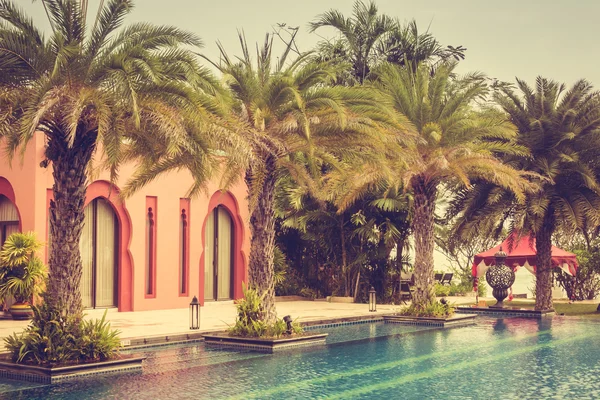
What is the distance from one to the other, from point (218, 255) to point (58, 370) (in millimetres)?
15405

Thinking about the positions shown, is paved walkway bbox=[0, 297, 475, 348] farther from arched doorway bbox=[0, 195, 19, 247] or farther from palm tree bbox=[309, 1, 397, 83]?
palm tree bbox=[309, 1, 397, 83]

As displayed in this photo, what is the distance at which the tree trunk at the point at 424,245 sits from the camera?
70.2ft

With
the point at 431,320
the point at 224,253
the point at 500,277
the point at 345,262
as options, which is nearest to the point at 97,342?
the point at 431,320

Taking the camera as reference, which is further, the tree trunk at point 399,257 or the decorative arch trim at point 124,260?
the tree trunk at point 399,257

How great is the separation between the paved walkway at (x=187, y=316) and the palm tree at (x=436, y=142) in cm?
286

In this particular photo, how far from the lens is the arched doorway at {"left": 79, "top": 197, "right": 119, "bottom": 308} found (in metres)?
22.1

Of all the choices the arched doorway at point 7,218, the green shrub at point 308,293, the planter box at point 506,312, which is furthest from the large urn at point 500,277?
the arched doorway at point 7,218

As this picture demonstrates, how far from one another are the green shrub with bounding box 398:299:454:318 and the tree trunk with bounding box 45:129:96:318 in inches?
442

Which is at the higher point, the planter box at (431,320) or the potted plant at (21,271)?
the potted plant at (21,271)

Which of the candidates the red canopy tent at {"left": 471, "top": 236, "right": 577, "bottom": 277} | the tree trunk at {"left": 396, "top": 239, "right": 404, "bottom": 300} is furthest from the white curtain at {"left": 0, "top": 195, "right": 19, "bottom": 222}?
the red canopy tent at {"left": 471, "top": 236, "right": 577, "bottom": 277}

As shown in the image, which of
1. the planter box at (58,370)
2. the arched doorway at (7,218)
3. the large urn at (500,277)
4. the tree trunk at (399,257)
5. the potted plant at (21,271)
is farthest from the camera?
the tree trunk at (399,257)

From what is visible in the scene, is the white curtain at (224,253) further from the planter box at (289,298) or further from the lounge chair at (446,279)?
the lounge chair at (446,279)

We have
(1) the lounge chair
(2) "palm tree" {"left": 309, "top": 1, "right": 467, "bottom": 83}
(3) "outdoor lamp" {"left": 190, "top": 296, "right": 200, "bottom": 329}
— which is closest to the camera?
(3) "outdoor lamp" {"left": 190, "top": 296, "right": 200, "bottom": 329}

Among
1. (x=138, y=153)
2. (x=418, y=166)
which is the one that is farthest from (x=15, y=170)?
(x=418, y=166)
